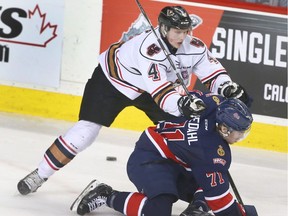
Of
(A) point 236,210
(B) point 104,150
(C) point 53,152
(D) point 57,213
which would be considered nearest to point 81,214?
(D) point 57,213

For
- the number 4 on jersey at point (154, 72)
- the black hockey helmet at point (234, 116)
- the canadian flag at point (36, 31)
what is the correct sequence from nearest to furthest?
the black hockey helmet at point (234, 116)
the number 4 on jersey at point (154, 72)
the canadian flag at point (36, 31)

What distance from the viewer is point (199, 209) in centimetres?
412

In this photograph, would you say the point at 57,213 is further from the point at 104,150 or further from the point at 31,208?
the point at 104,150

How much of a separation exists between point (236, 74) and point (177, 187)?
2.00m

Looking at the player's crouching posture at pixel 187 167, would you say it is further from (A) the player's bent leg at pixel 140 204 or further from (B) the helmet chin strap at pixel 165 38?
(B) the helmet chin strap at pixel 165 38

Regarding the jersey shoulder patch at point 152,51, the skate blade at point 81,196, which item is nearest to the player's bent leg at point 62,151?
the skate blade at point 81,196

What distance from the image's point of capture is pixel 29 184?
175 inches

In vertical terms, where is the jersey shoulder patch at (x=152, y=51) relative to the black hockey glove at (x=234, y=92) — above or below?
above

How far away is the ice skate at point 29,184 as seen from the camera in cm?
→ 445

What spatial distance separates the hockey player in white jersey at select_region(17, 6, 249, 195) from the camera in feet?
14.1

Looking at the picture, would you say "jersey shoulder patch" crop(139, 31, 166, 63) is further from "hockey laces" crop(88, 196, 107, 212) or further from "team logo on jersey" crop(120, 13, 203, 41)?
"team logo on jersey" crop(120, 13, 203, 41)

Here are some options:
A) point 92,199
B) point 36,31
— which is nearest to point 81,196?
point 92,199

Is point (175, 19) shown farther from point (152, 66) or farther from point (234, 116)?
point (234, 116)

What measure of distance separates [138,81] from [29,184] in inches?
26.9
